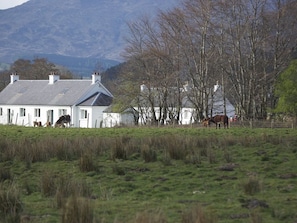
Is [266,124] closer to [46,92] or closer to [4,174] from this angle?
[4,174]

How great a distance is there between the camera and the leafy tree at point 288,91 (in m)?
33.9

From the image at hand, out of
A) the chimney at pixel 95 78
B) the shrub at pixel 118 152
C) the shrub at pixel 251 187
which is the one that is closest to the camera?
the shrub at pixel 251 187

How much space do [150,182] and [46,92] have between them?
48021 mm

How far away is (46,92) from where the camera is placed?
58.3 meters

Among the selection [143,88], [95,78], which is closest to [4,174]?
[143,88]

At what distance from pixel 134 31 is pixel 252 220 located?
38.5 meters

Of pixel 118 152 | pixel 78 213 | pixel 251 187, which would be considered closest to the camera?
pixel 78 213

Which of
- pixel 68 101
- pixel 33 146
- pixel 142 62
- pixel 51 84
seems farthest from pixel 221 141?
pixel 51 84

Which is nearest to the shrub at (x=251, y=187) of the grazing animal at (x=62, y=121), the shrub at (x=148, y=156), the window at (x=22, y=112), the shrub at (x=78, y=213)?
the shrub at (x=78, y=213)

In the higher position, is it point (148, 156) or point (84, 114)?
point (84, 114)

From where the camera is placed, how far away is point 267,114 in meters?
40.3

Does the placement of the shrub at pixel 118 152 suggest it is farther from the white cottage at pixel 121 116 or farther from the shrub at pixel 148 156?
the white cottage at pixel 121 116

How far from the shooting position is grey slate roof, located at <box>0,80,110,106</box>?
5612cm

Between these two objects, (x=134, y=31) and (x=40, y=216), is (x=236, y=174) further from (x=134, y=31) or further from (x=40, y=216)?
(x=134, y=31)
